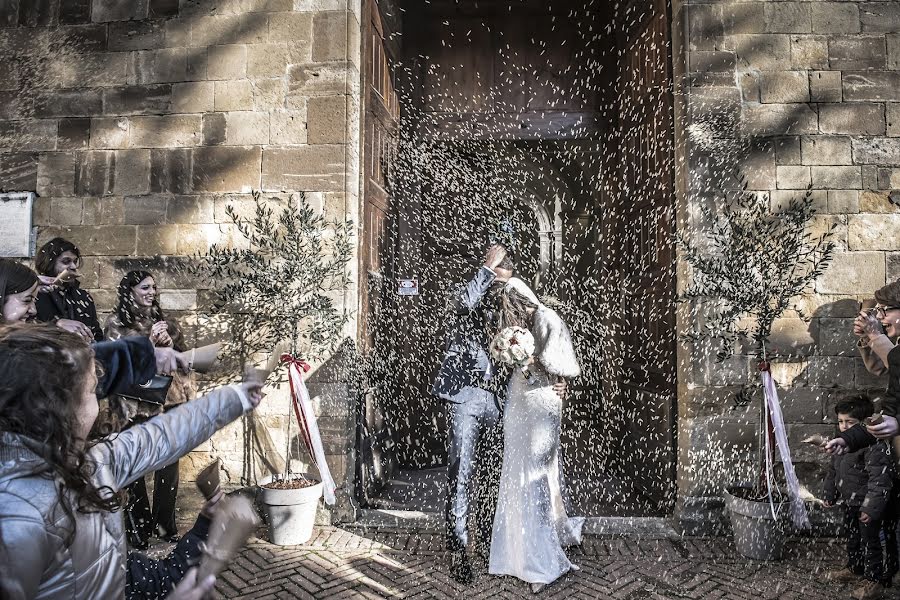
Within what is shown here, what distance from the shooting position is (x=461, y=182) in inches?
269

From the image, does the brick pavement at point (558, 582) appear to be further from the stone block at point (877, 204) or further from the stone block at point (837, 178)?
the stone block at point (837, 178)

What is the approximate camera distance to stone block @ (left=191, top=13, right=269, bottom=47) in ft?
14.6

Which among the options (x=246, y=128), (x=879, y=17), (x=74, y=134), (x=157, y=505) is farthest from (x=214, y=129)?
(x=879, y=17)

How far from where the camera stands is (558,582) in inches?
124

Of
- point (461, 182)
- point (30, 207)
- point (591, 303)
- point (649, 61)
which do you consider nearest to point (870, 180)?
point (649, 61)

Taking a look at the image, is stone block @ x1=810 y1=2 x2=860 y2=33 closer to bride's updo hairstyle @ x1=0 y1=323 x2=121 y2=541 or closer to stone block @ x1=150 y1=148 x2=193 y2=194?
stone block @ x1=150 y1=148 x2=193 y2=194

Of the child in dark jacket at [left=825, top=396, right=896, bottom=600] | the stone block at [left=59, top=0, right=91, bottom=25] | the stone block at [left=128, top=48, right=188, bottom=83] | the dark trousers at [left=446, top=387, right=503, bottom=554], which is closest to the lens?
the child in dark jacket at [left=825, top=396, right=896, bottom=600]

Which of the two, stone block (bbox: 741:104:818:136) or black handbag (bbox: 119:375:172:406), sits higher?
stone block (bbox: 741:104:818:136)

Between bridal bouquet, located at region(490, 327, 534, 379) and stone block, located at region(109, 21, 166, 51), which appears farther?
stone block, located at region(109, 21, 166, 51)

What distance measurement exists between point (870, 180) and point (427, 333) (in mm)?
4319

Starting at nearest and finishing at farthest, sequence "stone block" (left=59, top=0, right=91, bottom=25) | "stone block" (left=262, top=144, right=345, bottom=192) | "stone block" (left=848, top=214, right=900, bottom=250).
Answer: "stone block" (left=848, top=214, right=900, bottom=250)
"stone block" (left=262, top=144, right=345, bottom=192)
"stone block" (left=59, top=0, right=91, bottom=25)

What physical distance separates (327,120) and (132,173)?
5.83 ft

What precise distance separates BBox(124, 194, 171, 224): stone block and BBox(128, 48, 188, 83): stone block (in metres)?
1.01

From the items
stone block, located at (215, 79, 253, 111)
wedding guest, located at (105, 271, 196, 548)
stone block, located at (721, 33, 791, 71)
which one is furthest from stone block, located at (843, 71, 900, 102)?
wedding guest, located at (105, 271, 196, 548)
